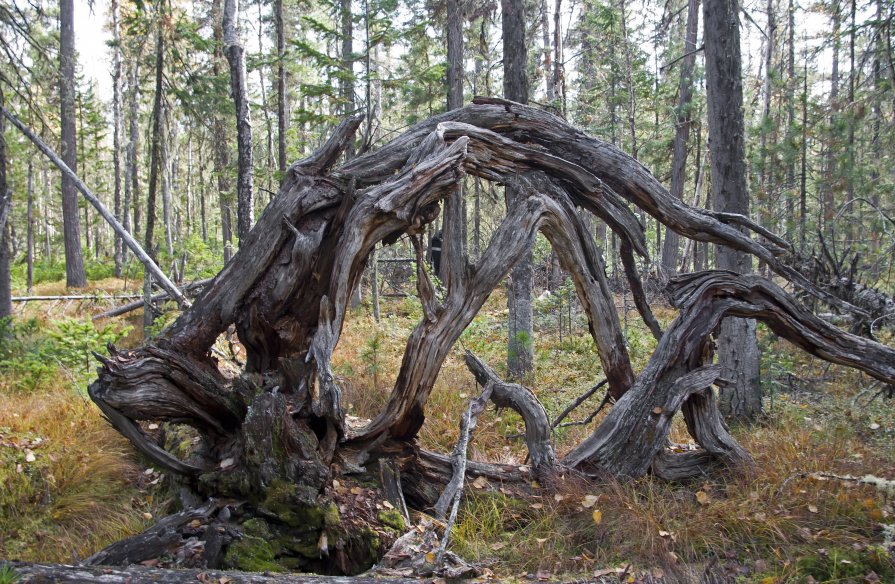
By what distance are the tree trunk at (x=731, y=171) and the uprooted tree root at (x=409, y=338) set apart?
1.41 metres

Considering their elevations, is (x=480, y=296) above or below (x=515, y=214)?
below

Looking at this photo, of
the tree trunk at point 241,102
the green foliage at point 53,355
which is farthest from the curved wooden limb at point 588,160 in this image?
the green foliage at point 53,355

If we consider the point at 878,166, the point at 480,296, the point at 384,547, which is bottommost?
the point at 384,547

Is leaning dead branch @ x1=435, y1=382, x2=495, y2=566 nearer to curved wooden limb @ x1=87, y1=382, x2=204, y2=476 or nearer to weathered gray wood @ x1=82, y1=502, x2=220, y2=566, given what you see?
weathered gray wood @ x1=82, y1=502, x2=220, y2=566

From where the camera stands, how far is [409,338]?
476 cm

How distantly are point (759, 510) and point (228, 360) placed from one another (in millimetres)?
5243

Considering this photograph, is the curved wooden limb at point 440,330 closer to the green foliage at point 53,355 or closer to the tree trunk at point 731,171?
the tree trunk at point 731,171

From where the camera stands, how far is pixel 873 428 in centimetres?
564

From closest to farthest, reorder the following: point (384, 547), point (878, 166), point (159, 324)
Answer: point (384, 547), point (159, 324), point (878, 166)

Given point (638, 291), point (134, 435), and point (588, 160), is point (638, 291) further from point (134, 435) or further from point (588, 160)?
point (134, 435)

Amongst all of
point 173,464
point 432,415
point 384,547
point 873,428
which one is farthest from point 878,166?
point 173,464

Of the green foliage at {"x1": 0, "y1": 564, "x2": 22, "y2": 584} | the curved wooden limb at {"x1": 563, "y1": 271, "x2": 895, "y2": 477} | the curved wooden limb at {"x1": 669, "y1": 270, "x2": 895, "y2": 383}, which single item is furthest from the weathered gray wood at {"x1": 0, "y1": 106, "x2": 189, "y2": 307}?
the curved wooden limb at {"x1": 669, "y1": 270, "x2": 895, "y2": 383}

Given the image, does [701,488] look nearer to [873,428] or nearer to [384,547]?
[873,428]

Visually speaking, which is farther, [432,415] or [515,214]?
[432,415]
